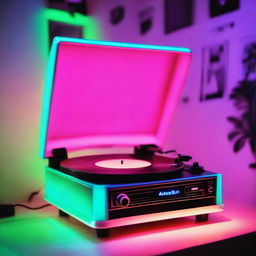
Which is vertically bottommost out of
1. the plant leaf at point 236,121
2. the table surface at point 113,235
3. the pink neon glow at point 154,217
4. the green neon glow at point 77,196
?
the table surface at point 113,235

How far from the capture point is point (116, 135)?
157 cm

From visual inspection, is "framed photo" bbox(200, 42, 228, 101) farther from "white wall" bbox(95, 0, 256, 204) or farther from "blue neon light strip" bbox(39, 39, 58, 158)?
"blue neon light strip" bbox(39, 39, 58, 158)

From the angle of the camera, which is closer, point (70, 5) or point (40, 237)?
point (40, 237)

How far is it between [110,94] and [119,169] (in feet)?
1.31

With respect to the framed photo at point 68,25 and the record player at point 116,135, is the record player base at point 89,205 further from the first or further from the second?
the framed photo at point 68,25

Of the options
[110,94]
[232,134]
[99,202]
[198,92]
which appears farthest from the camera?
[198,92]

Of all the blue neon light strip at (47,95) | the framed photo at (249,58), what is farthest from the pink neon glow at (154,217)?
the framed photo at (249,58)

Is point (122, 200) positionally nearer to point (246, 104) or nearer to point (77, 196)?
point (77, 196)

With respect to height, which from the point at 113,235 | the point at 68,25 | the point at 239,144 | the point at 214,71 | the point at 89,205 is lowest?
the point at 113,235

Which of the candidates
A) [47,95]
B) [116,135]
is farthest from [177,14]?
[47,95]

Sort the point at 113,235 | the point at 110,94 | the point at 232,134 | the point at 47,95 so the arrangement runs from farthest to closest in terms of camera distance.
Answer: the point at 232,134
the point at 110,94
the point at 47,95
the point at 113,235

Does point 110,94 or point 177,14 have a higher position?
point 177,14

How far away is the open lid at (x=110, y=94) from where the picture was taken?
131 centimetres

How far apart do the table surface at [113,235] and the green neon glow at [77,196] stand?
0.22 ft
